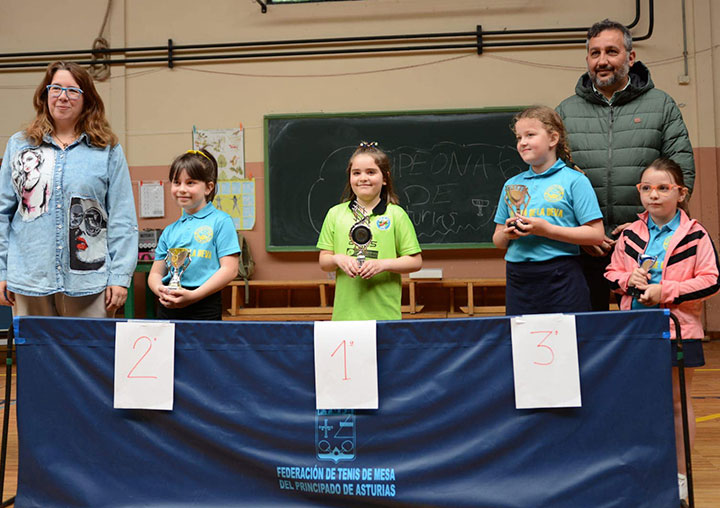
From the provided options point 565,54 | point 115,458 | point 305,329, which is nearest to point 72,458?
point 115,458

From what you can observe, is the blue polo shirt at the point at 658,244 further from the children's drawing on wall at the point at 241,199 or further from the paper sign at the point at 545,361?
the children's drawing on wall at the point at 241,199

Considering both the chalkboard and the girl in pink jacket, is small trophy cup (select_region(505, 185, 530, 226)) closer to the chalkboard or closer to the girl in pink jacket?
the girl in pink jacket

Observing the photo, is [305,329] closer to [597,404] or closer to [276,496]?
[276,496]

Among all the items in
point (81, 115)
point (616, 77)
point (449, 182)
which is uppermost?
point (449, 182)

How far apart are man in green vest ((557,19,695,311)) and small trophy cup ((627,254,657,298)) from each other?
26 cm

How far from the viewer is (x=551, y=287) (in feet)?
7.02

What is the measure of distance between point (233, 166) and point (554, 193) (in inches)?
170

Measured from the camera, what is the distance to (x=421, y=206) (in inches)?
230

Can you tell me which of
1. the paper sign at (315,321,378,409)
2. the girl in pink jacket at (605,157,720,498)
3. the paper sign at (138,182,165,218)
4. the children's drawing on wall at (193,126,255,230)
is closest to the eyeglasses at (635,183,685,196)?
the girl in pink jacket at (605,157,720,498)

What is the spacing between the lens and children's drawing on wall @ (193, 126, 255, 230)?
5961 mm

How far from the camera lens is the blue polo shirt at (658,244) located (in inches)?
82.4

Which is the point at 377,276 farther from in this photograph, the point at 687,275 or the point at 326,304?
the point at 326,304

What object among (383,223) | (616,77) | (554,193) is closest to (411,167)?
(616,77)

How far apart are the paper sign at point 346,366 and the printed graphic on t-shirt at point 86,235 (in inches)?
42.4
